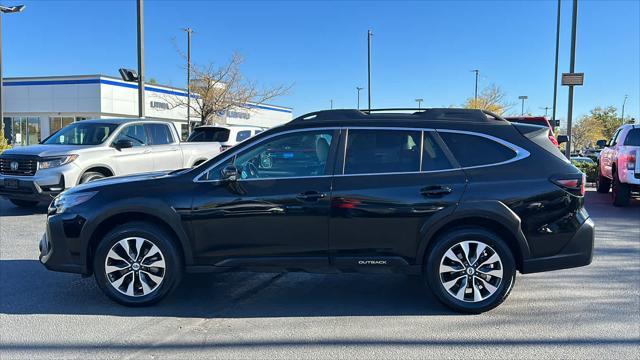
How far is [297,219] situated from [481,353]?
1.83m

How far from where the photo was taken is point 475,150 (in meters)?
4.66

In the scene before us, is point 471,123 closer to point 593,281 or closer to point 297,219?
point 297,219

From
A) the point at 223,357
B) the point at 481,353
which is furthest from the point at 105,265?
the point at 481,353

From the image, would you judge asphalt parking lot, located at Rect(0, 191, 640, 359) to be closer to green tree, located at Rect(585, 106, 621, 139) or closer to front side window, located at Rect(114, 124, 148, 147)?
front side window, located at Rect(114, 124, 148, 147)

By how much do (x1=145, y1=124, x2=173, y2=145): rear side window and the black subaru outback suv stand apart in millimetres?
6443

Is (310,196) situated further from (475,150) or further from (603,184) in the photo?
(603,184)

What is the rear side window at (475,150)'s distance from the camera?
4629 mm

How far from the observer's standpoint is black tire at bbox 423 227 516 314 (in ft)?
14.9

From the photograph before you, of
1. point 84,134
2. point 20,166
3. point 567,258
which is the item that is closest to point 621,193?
point 567,258

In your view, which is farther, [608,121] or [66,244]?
[608,121]

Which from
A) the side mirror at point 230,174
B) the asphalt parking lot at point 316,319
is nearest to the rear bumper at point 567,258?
the asphalt parking lot at point 316,319

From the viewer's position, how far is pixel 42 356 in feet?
12.3

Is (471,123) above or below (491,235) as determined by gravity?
above

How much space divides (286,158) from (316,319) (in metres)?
1.46
